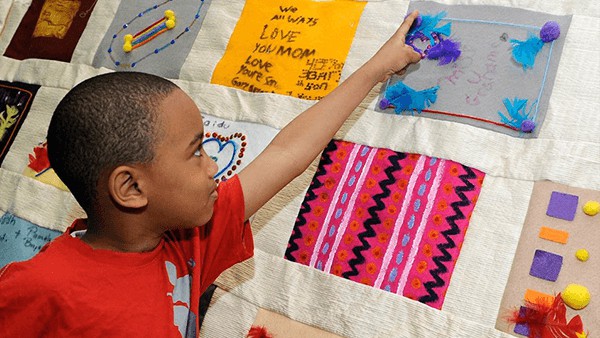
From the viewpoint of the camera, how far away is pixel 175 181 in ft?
2.78

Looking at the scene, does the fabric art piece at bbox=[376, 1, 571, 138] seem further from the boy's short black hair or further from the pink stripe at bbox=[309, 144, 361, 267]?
the boy's short black hair

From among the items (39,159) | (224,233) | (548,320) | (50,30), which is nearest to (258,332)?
(224,233)

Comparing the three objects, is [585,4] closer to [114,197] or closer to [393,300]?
[393,300]

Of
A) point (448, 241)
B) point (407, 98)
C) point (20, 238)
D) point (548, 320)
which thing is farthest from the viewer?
point (20, 238)

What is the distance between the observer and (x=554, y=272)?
0.93 metres

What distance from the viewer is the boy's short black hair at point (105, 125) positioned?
2.62ft

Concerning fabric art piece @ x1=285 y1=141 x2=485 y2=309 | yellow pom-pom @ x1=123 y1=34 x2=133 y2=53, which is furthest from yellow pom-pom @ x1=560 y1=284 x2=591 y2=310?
yellow pom-pom @ x1=123 y1=34 x2=133 y2=53

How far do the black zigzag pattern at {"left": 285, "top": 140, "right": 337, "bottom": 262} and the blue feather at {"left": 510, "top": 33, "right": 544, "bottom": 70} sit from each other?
31 centimetres

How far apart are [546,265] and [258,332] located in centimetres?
42

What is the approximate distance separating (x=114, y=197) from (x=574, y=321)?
0.57 meters

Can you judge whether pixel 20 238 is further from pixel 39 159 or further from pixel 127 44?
pixel 127 44

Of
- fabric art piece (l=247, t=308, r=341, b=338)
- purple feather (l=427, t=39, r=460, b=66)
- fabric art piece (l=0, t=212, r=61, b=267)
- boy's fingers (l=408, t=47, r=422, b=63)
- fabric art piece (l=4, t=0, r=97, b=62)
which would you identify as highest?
purple feather (l=427, t=39, r=460, b=66)

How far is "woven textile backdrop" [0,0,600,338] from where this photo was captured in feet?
3.16

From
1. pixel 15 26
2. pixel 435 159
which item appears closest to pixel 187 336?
pixel 435 159
